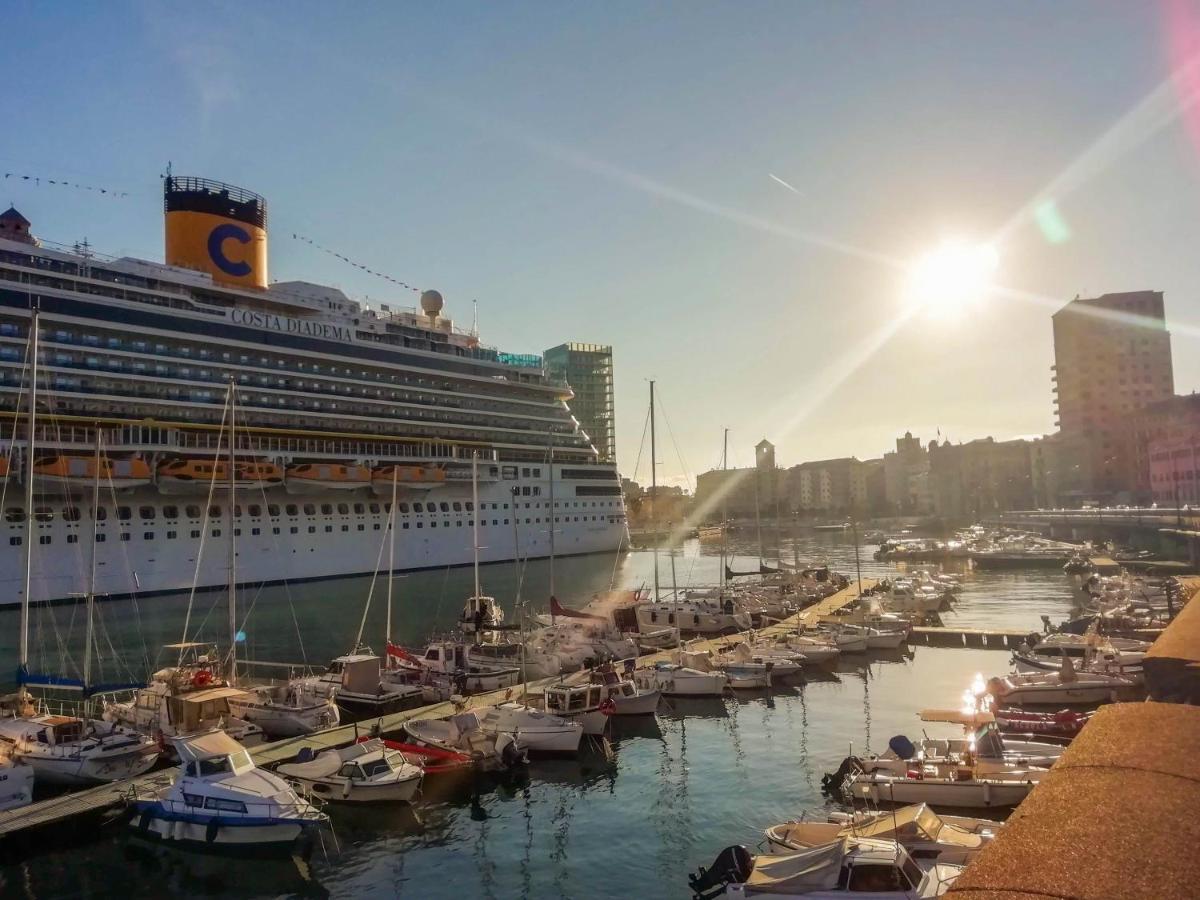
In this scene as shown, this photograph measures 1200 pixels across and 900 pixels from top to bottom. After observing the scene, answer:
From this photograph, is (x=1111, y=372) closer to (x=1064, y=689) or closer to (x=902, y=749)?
(x=1064, y=689)

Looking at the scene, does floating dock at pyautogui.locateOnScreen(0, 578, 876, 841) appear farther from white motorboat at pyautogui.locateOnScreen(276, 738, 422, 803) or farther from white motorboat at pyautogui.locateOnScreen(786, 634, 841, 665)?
white motorboat at pyautogui.locateOnScreen(786, 634, 841, 665)

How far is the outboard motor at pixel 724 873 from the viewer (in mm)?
12141

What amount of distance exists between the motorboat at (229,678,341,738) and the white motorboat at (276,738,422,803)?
3371 millimetres

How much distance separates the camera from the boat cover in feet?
36.8

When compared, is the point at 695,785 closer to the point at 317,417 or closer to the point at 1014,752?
the point at 1014,752

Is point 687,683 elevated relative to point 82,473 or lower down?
lower down

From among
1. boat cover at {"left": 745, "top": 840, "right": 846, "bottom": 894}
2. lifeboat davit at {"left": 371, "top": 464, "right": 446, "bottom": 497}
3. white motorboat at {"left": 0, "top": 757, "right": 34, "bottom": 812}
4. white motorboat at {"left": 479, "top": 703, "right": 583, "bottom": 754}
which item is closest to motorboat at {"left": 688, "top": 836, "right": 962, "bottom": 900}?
boat cover at {"left": 745, "top": 840, "right": 846, "bottom": 894}

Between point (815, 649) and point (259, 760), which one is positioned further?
point (815, 649)

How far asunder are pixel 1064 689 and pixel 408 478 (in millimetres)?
48540

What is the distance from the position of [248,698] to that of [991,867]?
23.1 meters

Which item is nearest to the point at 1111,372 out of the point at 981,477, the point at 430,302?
the point at 981,477

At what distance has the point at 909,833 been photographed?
1240 cm

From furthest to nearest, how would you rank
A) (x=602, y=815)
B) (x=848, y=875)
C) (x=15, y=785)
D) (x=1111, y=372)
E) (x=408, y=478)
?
(x=1111, y=372) → (x=408, y=478) → (x=602, y=815) → (x=15, y=785) → (x=848, y=875)

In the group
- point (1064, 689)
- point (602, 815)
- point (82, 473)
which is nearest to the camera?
point (602, 815)
